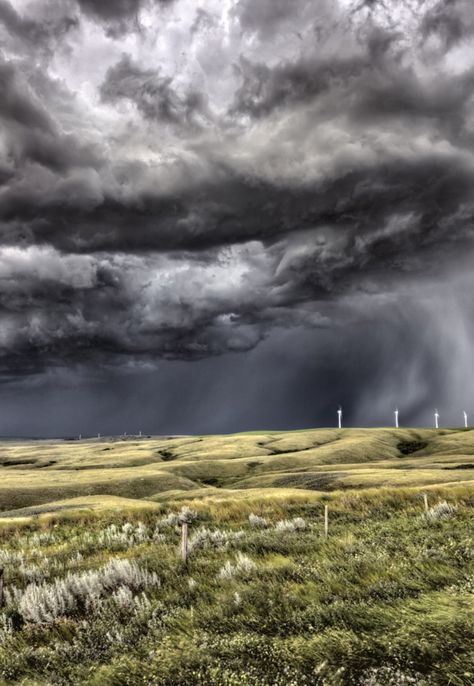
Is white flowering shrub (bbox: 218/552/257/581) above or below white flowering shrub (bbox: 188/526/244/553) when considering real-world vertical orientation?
above

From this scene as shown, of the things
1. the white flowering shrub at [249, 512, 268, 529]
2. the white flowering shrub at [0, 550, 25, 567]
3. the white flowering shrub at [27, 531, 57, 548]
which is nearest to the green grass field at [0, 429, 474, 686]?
the white flowering shrub at [0, 550, 25, 567]

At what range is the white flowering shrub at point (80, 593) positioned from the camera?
377 inches

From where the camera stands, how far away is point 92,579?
1102 centimetres

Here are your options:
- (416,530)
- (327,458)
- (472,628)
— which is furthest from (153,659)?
(327,458)

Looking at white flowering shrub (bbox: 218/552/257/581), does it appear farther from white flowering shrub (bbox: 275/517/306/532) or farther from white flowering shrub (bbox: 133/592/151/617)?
white flowering shrub (bbox: 275/517/306/532)

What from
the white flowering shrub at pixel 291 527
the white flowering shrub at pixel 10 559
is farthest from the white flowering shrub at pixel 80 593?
the white flowering shrub at pixel 291 527

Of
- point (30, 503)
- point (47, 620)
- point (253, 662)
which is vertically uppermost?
point (253, 662)

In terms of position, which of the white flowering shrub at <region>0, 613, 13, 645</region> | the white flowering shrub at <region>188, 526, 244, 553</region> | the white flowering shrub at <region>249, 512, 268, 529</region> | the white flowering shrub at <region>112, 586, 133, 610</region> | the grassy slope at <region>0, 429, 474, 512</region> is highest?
the white flowering shrub at <region>112, 586, 133, 610</region>

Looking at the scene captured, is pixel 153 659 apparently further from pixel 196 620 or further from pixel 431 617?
pixel 431 617

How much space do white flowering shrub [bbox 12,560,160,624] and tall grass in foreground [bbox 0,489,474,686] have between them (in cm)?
3

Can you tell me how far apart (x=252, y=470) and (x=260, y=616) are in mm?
85796

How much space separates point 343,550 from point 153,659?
7.28 m

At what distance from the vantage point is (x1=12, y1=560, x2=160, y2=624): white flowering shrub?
959cm

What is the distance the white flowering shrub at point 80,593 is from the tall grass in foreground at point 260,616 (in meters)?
0.03
